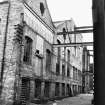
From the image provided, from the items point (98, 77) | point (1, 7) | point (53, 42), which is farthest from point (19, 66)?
point (98, 77)

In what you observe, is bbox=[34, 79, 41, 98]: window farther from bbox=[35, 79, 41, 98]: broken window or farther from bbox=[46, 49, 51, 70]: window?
bbox=[46, 49, 51, 70]: window

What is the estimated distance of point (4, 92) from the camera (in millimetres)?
9734

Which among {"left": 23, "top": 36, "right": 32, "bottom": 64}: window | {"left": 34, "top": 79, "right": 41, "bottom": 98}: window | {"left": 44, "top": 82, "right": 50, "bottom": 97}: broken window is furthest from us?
{"left": 44, "top": 82, "right": 50, "bottom": 97}: broken window

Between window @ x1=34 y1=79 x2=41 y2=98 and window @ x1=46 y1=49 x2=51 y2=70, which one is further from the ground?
window @ x1=46 y1=49 x2=51 y2=70

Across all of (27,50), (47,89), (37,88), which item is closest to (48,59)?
(47,89)

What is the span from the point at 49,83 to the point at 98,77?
14287 mm

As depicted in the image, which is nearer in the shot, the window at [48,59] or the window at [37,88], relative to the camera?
the window at [37,88]

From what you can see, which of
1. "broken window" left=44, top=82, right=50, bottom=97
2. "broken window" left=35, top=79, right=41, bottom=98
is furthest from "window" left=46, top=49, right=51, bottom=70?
"broken window" left=35, top=79, right=41, bottom=98

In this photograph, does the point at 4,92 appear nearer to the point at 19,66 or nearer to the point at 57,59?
the point at 19,66

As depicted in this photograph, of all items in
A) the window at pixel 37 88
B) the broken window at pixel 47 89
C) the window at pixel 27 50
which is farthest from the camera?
the broken window at pixel 47 89

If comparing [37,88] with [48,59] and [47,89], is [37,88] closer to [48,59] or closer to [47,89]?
[47,89]

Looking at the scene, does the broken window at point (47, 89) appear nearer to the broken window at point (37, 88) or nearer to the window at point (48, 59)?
the window at point (48, 59)

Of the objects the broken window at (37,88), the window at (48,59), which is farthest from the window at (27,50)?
the window at (48,59)

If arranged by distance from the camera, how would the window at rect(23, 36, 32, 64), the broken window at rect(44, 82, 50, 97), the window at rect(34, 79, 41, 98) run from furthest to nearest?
the broken window at rect(44, 82, 50, 97) → the window at rect(34, 79, 41, 98) → the window at rect(23, 36, 32, 64)
